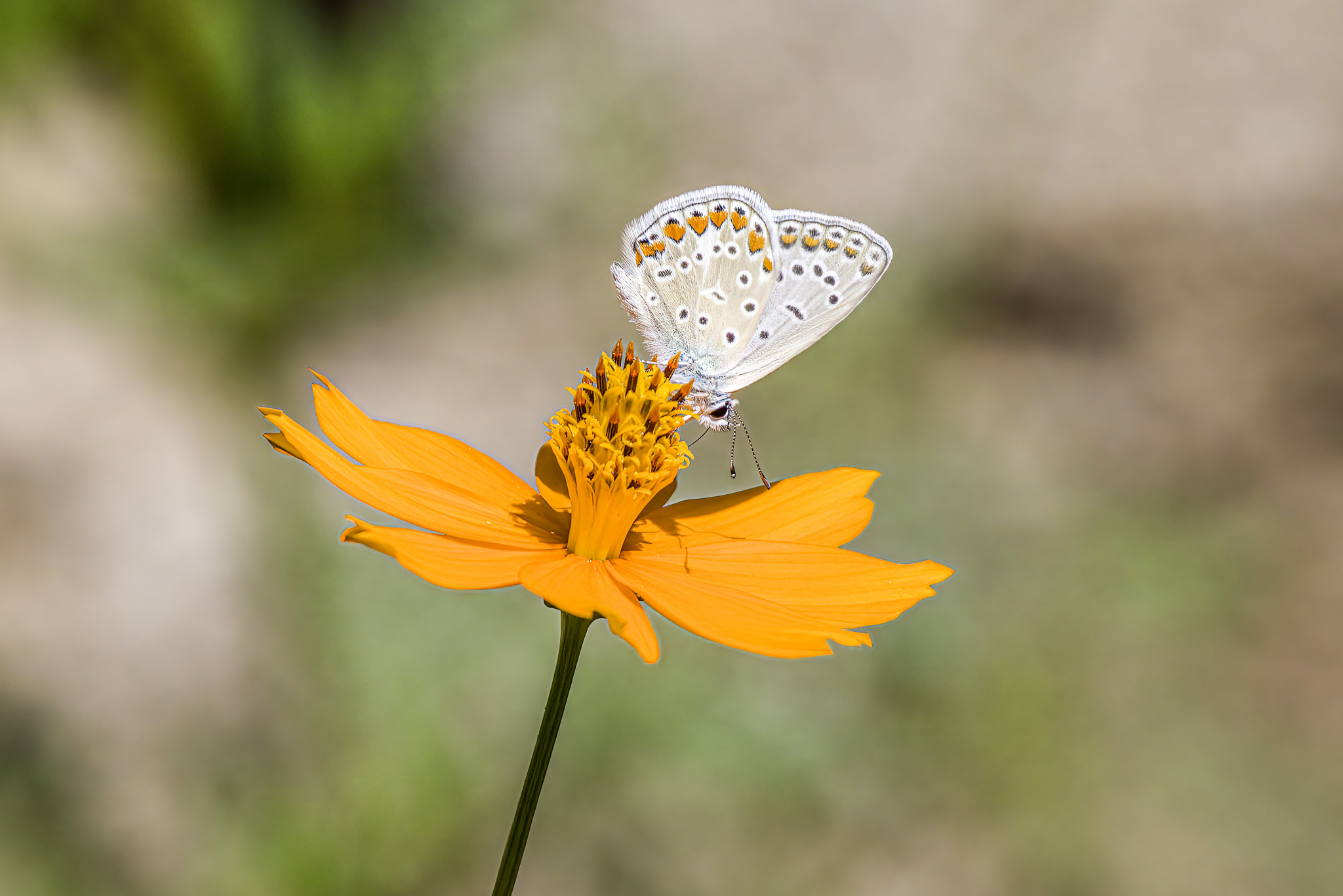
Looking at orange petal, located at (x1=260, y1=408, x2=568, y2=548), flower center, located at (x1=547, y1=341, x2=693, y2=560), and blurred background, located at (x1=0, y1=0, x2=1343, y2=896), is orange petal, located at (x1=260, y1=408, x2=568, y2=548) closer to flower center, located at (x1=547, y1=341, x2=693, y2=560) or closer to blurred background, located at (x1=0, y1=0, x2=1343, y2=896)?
flower center, located at (x1=547, y1=341, x2=693, y2=560)

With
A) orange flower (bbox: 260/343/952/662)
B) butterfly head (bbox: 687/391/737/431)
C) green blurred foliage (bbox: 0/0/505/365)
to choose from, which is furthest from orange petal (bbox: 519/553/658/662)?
green blurred foliage (bbox: 0/0/505/365)

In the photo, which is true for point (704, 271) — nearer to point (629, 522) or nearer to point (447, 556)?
point (629, 522)

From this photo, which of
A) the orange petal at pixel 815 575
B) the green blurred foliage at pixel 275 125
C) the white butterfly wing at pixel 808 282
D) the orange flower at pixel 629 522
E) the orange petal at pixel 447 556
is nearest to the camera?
the orange petal at pixel 447 556

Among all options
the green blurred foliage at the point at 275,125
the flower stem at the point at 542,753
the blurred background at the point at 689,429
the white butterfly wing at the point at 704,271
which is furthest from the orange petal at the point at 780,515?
the green blurred foliage at the point at 275,125

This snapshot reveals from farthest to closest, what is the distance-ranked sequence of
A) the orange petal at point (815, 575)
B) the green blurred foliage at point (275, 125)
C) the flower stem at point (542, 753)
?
the green blurred foliage at point (275, 125)
the orange petal at point (815, 575)
the flower stem at point (542, 753)

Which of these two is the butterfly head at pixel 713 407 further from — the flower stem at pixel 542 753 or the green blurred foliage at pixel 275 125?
the green blurred foliage at pixel 275 125

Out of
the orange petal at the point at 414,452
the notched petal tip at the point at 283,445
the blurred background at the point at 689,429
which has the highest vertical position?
A: the blurred background at the point at 689,429

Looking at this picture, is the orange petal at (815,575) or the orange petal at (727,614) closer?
the orange petal at (727,614)
